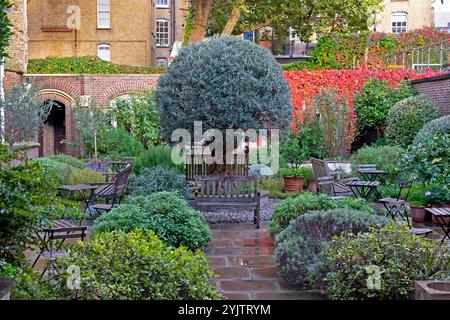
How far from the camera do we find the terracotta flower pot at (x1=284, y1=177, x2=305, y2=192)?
13.3 metres

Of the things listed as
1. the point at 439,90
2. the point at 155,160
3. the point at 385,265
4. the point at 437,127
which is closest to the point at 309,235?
the point at 385,265

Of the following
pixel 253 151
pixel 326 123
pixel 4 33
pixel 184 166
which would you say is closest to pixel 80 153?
pixel 253 151

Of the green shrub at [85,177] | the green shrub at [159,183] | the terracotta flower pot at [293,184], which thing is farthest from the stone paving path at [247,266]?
the terracotta flower pot at [293,184]

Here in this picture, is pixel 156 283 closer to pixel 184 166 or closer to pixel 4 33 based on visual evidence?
pixel 4 33

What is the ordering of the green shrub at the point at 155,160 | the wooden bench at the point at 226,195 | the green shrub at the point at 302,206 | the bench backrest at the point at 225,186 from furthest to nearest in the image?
the green shrub at the point at 155,160, the bench backrest at the point at 225,186, the wooden bench at the point at 226,195, the green shrub at the point at 302,206

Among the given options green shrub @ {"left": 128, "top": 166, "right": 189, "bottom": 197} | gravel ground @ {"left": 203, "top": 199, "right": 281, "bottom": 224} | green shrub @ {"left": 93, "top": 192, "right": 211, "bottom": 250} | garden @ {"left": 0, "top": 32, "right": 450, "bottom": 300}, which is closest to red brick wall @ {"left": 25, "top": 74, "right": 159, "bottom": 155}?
garden @ {"left": 0, "top": 32, "right": 450, "bottom": 300}

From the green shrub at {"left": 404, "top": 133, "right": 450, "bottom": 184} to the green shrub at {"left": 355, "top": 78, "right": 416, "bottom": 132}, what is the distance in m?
11.3

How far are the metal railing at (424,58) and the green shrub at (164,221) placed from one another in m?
15.9

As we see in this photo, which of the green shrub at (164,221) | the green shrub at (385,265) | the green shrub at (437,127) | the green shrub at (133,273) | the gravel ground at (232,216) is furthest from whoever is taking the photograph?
the green shrub at (437,127)

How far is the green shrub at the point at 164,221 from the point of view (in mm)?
6898

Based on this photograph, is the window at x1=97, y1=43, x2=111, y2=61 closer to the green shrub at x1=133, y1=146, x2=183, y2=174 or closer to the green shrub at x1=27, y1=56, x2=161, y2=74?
the green shrub at x1=27, y1=56, x2=161, y2=74

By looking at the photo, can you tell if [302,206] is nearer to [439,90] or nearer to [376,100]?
[439,90]

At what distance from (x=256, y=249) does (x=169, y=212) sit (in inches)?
48.9

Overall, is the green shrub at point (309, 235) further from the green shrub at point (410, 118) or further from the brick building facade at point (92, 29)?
the brick building facade at point (92, 29)
